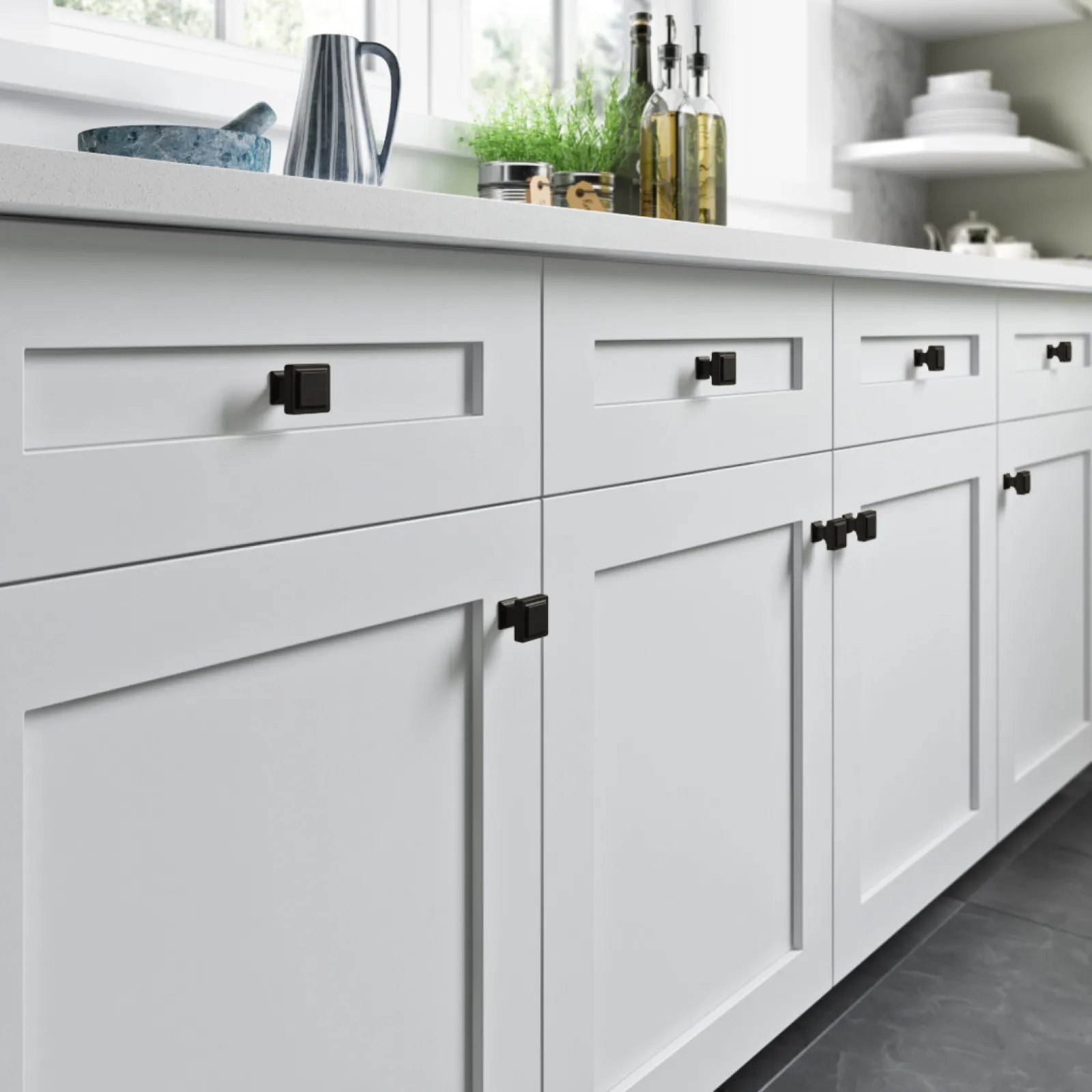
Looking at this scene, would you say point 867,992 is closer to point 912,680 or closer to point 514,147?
point 912,680

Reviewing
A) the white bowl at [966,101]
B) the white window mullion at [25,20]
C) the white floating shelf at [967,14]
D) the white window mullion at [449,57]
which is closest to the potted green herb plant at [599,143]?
the white window mullion at [449,57]

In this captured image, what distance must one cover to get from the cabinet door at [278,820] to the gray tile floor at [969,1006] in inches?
24.5

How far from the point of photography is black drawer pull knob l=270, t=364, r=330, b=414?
0.83 m

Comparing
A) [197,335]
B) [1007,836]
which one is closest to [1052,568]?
[1007,836]

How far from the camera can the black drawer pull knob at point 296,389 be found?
83 cm

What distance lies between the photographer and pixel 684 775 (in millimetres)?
1267

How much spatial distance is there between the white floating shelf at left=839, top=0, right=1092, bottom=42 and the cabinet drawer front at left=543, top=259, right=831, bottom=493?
1.48 metres

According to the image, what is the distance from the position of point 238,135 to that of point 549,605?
1.64ft

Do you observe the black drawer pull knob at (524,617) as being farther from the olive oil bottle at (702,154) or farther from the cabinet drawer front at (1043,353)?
the cabinet drawer front at (1043,353)

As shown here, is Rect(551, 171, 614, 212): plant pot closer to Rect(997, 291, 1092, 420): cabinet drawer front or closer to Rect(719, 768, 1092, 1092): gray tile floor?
Rect(997, 291, 1092, 420): cabinet drawer front

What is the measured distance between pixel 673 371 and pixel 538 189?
468 mm

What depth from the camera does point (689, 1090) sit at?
51.5 inches

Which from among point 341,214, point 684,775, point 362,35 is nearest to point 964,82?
point 362,35

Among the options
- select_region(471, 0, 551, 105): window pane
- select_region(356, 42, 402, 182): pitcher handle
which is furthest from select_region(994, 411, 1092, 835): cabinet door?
select_region(356, 42, 402, 182): pitcher handle
